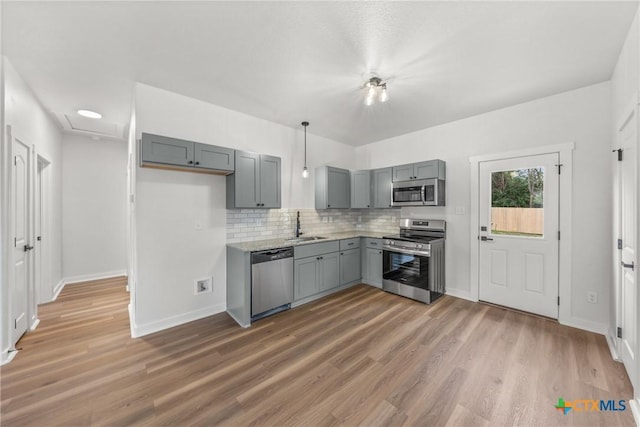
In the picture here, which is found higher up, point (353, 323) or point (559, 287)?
point (559, 287)

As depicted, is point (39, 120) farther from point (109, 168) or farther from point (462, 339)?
point (462, 339)

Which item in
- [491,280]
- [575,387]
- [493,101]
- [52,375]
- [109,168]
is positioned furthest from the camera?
[109,168]

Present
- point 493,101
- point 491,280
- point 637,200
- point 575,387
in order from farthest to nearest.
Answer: point 491,280, point 493,101, point 575,387, point 637,200

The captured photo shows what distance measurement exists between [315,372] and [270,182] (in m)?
2.45

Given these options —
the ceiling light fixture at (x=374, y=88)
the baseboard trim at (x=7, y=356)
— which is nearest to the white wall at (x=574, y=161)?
the ceiling light fixture at (x=374, y=88)

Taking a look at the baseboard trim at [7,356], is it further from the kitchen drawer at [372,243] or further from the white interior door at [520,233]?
the white interior door at [520,233]

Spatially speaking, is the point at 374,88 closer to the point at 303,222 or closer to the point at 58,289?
the point at 303,222

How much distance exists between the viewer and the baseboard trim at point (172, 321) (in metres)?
2.75

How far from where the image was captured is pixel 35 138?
3.10m

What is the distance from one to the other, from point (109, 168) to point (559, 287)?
7666mm

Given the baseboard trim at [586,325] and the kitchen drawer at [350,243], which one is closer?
the baseboard trim at [586,325]

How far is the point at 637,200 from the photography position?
171 cm

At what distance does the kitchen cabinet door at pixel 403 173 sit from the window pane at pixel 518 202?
1.15 m

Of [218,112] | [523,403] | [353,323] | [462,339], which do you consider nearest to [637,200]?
[523,403]
